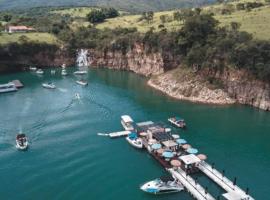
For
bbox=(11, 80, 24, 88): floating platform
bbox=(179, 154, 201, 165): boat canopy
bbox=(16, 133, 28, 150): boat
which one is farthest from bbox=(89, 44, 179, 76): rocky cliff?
bbox=(16, 133, 28, 150): boat

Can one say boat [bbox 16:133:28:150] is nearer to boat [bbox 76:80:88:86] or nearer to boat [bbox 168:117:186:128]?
boat [bbox 168:117:186:128]

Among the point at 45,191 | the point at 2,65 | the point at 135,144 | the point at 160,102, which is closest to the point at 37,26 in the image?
the point at 2,65

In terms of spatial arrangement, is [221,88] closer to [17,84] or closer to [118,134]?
[118,134]

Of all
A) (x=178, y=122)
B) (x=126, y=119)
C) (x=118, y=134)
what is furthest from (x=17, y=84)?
(x=178, y=122)

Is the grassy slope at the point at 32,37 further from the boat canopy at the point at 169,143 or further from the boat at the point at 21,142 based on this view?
the boat canopy at the point at 169,143

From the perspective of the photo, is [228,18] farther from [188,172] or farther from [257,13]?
[188,172]

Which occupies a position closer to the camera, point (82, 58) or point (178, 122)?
point (178, 122)
